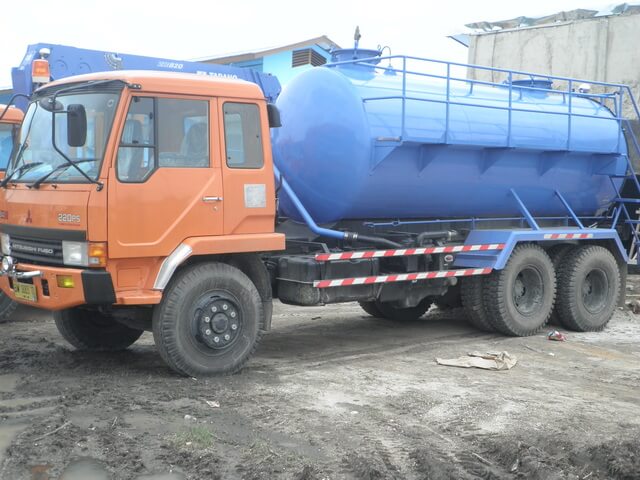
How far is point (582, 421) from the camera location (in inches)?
221

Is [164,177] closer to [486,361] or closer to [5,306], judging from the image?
[486,361]

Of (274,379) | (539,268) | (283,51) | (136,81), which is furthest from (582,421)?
(283,51)

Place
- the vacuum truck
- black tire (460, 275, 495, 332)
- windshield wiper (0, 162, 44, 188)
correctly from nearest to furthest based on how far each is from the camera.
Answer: the vacuum truck → windshield wiper (0, 162, 44, 188) → black tire (460, 275, 495, 332)

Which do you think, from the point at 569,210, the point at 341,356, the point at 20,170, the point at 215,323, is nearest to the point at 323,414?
the point at 215,323

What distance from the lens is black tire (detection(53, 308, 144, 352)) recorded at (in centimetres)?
730

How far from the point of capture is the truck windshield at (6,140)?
9.00m

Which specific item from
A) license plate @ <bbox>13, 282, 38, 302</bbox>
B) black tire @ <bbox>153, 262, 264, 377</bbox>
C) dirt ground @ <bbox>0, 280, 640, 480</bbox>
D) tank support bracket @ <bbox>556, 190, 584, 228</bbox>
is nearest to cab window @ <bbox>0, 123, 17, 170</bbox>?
dirt ground @ <bbox>0, 280, 640, 480</bbox>

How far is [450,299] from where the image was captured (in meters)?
9.62

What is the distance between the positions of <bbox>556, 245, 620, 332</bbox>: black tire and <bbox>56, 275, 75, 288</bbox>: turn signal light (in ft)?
20.5

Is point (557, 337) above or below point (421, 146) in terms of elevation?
below

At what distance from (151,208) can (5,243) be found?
1.60 metres

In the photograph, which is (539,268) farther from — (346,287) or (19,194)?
(19,194)

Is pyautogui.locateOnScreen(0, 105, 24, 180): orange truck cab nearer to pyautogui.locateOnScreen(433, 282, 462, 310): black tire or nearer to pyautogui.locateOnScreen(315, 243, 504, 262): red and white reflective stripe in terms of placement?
pyautogui.locateOnScreen(315, 243, 504, 262): red and white reflective stripe

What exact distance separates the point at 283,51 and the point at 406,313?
13.2 m
